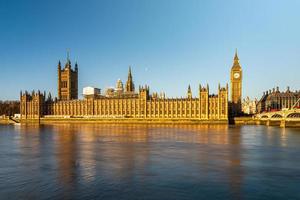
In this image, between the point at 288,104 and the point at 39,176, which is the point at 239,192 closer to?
the point at 39,176

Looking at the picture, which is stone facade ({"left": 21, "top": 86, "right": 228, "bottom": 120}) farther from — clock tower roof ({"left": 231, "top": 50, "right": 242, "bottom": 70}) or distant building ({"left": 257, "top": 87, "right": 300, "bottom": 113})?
distant building ({"left": 257, "top": 87, "right": 300, "bottom": 113})

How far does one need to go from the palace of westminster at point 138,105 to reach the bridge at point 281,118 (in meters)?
13.4

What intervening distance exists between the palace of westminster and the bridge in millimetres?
13385

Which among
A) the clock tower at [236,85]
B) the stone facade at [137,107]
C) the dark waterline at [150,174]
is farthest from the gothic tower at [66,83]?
the dark waterline at [150,174]

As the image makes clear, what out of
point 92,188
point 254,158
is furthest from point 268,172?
point 92,188

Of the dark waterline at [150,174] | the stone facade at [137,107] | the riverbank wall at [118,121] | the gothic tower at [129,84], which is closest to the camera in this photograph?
the dark waterline at [150,174]

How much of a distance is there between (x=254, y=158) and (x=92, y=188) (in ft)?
65.7

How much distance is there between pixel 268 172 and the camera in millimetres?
26891

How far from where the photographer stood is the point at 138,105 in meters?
128

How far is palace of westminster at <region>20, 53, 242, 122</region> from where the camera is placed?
116938mm

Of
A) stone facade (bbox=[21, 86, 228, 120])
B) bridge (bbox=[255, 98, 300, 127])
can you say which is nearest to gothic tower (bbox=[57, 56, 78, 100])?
stone facade (bbox=[21, 86, 228, 120])

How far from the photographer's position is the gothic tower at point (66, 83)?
159 metres

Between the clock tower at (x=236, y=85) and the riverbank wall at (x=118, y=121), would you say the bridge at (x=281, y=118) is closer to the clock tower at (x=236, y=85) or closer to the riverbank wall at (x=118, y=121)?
the riverbank wall at (x=118, y=121)

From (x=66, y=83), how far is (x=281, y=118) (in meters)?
109
